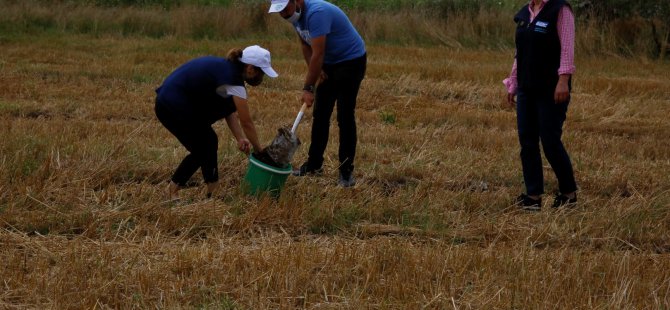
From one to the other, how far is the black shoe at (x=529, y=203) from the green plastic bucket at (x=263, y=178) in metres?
1.78

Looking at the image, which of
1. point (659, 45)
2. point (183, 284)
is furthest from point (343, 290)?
point (659, 45)

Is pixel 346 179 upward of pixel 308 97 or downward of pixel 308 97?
downward

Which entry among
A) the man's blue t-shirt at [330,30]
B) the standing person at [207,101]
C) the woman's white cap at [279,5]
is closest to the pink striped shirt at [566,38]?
the man's blue t-shirt at [330,30]

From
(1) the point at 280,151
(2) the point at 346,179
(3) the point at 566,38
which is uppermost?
(3) the point at 566,38

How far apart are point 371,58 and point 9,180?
10.6 metres

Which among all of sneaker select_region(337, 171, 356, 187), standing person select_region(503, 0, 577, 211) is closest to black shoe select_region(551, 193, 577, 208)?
standing person select_region(503, 0, 577, 211)

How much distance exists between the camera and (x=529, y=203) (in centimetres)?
674

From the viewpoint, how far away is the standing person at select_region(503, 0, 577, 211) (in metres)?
6.23

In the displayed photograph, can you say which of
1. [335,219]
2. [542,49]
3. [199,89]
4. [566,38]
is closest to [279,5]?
[199,89]

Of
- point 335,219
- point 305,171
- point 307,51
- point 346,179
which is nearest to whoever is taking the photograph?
point 335,219

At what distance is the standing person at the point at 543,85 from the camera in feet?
20.5

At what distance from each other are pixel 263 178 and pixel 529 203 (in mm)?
2013

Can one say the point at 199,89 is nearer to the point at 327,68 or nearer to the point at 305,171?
the point at 327,68

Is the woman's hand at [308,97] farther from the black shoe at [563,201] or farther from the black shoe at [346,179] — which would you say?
the black shoe at [563,201]
